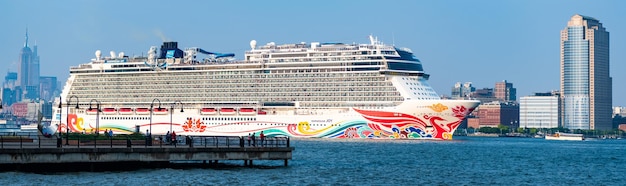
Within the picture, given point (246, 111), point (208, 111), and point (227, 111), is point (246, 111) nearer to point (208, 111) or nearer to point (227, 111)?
point (227, 111)

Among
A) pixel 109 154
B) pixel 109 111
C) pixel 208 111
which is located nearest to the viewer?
pixel 109 154

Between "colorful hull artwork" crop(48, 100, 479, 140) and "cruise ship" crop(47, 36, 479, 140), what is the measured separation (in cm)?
11

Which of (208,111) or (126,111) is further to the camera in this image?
(126,111)

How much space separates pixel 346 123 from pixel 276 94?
12.1 meters

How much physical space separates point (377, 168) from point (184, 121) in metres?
68.1

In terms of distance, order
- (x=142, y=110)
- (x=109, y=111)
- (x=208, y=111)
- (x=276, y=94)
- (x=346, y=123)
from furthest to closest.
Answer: (x=109, y=111) → (x=142, y=110) → (x=208, y=111) → (x=276, y=94) → (x=346, y=123)

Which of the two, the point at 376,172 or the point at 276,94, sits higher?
the point at 276,94

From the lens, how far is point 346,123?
4643 inches

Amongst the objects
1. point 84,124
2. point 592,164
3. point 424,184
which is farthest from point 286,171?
point 84,124

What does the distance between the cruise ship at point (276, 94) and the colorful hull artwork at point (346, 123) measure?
0.35 feet

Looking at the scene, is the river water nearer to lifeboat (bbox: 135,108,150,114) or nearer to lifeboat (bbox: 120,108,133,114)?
lifeboat (bbox: 135,108,150,114)

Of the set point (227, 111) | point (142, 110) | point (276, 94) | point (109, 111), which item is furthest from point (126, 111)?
point (276, 94)

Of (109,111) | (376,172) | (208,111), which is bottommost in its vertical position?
(376,172)

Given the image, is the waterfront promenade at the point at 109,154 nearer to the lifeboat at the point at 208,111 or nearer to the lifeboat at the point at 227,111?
the lifeboat at the point at 227,111
